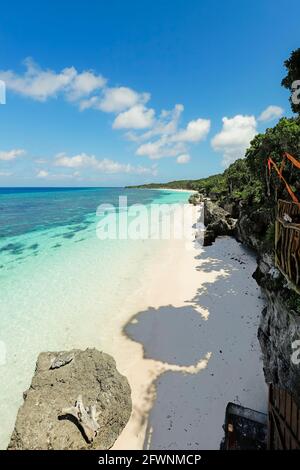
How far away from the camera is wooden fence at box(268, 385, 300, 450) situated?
14.2 ft

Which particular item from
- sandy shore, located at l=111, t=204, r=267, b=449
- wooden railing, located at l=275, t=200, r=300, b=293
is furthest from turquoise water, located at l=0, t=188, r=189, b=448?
wooden railing, located at l=275, t=200, r=300, b=293

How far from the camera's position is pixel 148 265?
21.2m

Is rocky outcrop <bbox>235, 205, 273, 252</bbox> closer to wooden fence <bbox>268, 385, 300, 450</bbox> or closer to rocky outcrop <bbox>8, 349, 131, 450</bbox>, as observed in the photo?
wooden fence <bbox>268, 385, 300, 450</bbox>

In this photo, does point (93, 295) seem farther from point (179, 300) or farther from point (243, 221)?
point (243, 221)

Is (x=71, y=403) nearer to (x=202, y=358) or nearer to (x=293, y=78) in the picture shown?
(x=202, y=358)

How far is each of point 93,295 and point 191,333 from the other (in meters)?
7.49

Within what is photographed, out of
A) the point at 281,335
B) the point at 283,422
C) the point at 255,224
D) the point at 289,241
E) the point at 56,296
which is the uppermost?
the point at 289,241

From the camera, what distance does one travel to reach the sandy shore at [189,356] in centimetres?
715

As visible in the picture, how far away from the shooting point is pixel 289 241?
460 cm

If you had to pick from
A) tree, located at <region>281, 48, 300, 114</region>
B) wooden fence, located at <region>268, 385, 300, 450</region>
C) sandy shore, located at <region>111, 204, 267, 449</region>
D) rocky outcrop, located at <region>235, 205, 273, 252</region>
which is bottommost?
sandy shore, located at <region>111, 204, 267, 449</region>

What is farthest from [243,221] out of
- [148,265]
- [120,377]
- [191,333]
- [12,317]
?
[12,317]

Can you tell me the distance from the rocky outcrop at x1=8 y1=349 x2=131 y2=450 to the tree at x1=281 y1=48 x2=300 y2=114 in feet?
50.6

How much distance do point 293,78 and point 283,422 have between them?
14.8 metres

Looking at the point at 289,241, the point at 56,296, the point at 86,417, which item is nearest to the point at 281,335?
the point at 289,241
